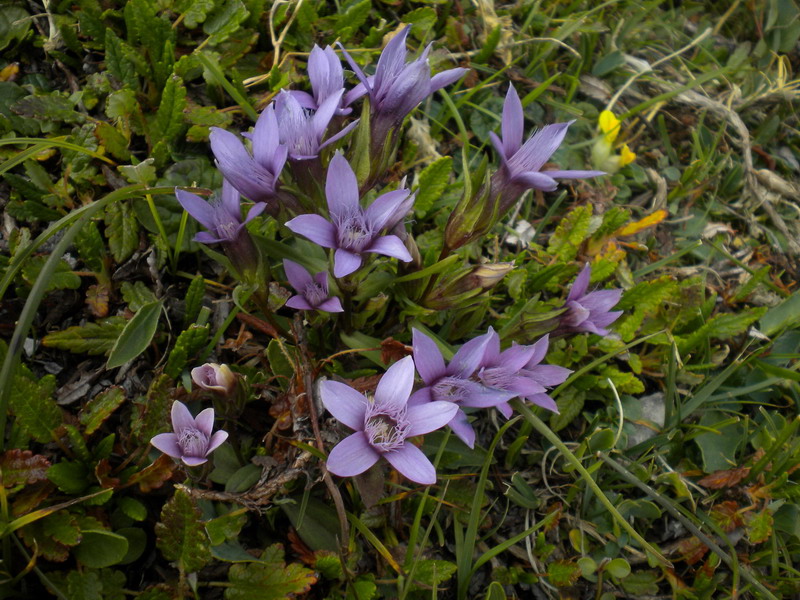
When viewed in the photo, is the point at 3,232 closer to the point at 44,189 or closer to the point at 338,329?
the point at 44,189

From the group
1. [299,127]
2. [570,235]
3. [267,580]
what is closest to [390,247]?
[299,127]

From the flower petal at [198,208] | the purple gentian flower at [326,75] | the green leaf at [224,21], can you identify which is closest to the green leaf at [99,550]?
the flower petal at [198,208]

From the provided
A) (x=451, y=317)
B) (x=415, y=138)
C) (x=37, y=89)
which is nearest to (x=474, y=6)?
(x=415, y=138)

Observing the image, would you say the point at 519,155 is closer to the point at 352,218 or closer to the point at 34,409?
the point at 352,218

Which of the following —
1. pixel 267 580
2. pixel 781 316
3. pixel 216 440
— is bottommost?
pixel 781 316

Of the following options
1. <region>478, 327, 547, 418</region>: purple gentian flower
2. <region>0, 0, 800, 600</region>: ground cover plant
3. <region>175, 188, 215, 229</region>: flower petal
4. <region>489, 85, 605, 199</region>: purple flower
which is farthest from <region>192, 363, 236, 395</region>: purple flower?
<region>489, 85, 605, 199</region>: purple flower

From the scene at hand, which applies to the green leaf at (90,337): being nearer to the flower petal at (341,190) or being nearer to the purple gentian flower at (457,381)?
the flower petal at (341,190)

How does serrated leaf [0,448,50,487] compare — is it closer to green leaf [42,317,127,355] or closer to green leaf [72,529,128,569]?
green leaf [72,529,128,569]
